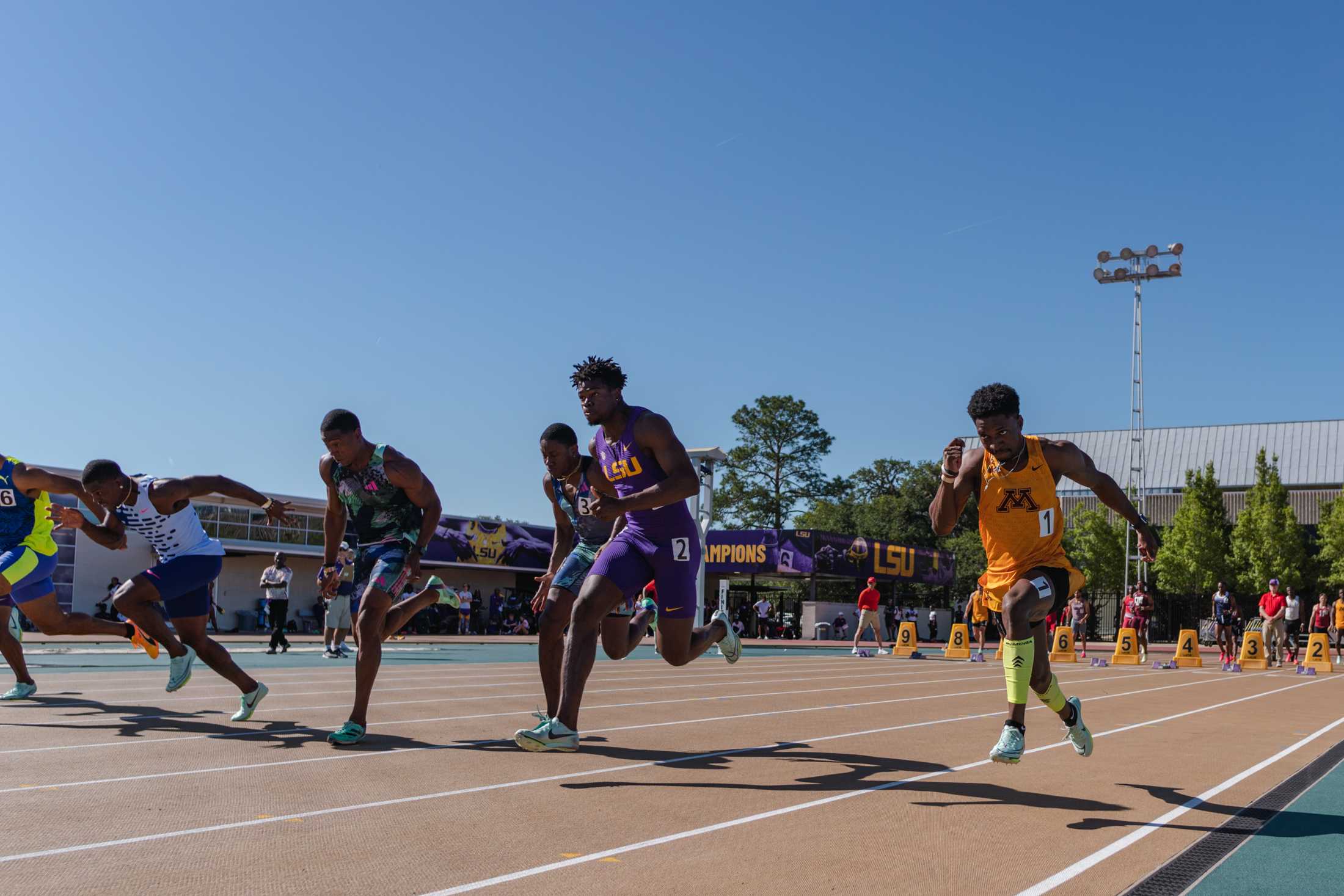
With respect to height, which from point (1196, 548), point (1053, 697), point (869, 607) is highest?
point (1196, 548)

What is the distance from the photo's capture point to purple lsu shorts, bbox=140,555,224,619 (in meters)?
7.74

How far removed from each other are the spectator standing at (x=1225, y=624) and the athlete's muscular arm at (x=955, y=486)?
20150 millimetres

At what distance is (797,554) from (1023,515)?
35522mm

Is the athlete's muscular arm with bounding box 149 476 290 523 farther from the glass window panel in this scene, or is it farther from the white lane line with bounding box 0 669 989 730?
the glass window panel

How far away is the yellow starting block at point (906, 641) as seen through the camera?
26.9 m

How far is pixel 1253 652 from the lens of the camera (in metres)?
24.1

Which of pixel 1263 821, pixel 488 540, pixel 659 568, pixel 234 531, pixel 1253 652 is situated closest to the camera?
pixel 1263 821

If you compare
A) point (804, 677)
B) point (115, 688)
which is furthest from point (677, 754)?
point (804, 677)

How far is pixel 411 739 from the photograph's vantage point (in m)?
6.91

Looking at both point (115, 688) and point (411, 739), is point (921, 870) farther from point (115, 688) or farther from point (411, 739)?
point (115, 688)

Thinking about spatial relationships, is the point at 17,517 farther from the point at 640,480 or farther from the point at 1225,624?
the point at 1225,624

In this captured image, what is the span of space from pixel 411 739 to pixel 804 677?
9051 mm

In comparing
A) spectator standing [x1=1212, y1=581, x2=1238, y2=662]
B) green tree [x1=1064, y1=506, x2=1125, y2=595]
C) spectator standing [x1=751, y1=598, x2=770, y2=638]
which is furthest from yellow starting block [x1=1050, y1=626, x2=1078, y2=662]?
green tree [x1=1064, y1=506, x2=1125, y2=595]

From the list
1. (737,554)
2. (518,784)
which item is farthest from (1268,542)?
(518,784)
